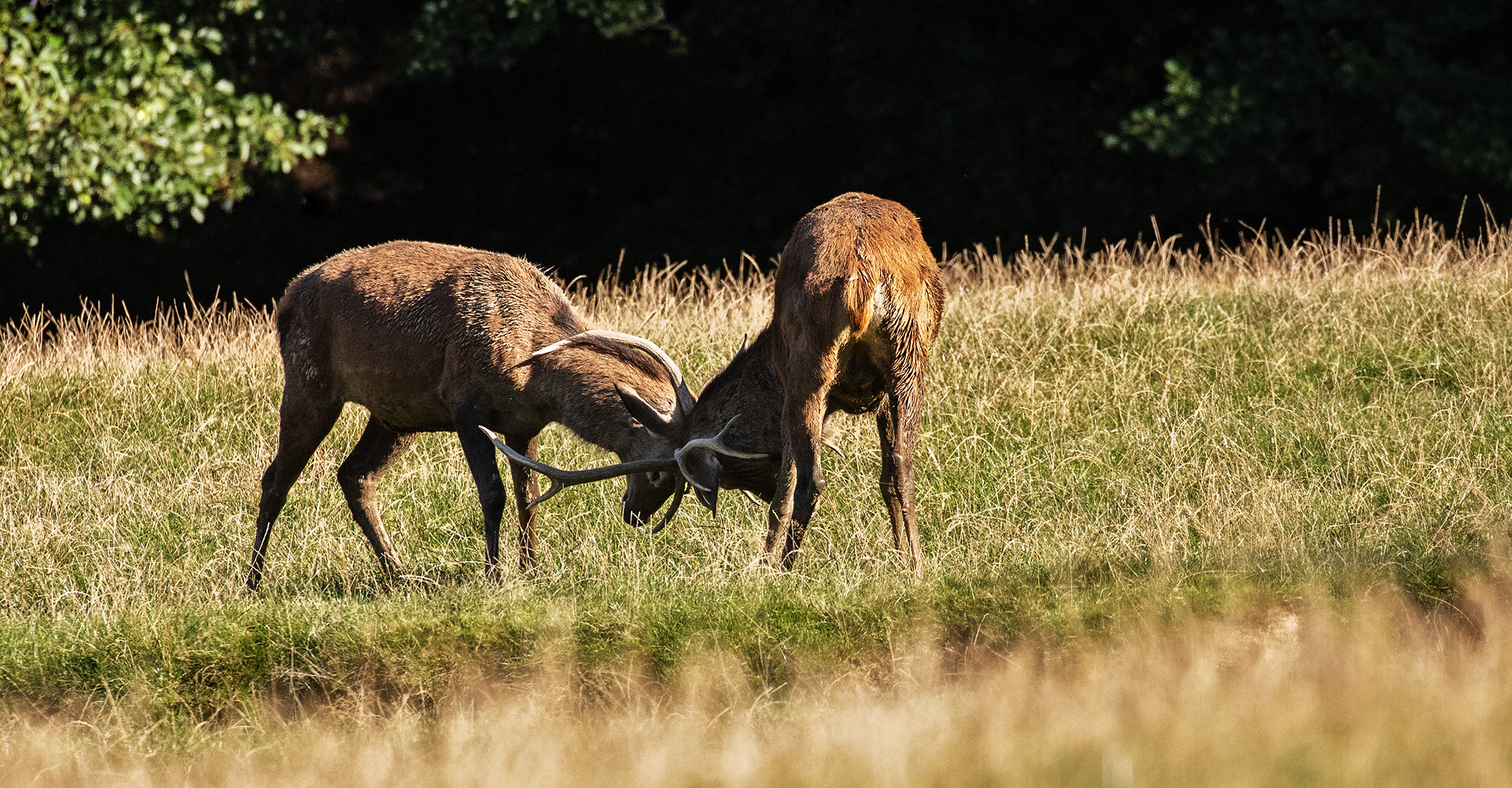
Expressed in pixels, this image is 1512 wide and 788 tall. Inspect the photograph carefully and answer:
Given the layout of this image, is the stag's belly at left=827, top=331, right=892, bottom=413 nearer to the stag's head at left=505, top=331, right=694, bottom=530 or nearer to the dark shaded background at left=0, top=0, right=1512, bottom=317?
the stag's head at left=505, top=331, right=694, bottom=530

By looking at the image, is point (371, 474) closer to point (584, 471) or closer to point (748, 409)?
point (584, 471)

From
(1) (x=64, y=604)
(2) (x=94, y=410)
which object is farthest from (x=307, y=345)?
(2) (x=94, y=410)

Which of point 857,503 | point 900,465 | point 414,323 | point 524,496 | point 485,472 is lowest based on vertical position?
point 857,503

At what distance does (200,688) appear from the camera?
15.8ft

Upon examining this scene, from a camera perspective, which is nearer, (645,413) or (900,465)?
(900,465)

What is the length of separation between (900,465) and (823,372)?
0.60 m

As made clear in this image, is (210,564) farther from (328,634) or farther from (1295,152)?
(1295,152)

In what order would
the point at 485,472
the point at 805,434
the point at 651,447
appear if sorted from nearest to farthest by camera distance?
1. the point at 805,434
2. the point at 651,447
3. the point at 485,472

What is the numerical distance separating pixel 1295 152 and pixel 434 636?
534 inches

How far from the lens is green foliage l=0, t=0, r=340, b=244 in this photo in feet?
38.2

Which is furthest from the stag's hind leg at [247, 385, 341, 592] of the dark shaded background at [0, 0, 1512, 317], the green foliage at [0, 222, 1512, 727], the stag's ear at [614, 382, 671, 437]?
the dark shaded background at [0, 0, 1512, 317]

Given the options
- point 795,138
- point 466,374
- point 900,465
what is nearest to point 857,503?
point 900,465

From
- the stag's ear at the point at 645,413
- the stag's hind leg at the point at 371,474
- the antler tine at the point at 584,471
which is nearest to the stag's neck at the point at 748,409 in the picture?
the stag's ear at the point at 645,413

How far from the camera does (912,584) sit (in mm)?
5215
